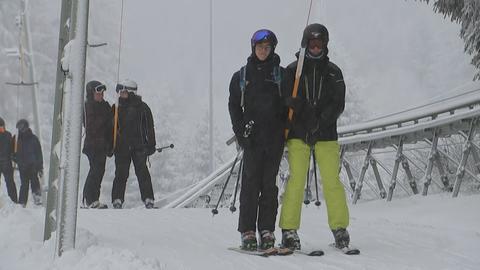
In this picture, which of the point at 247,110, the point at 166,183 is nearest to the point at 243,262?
the point at 247,110

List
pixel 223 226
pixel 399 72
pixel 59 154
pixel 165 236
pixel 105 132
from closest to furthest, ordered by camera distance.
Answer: pixel 59 154 < pixel 165 236 < pixel 223 226 < pixel 105 132 < pixel 399 72

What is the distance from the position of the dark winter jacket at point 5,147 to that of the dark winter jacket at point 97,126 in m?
3.62

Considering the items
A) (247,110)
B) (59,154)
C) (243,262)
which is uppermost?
(247,110)

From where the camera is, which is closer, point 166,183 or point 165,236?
point 165,236

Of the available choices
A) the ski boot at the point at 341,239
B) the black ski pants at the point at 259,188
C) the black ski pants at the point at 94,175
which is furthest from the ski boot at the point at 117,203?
the ski boot at the point at 341,239

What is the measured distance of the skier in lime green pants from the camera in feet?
16.8

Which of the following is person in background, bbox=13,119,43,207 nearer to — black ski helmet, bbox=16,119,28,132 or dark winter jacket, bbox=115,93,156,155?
black ski helmet, bbox=16,119,28,132

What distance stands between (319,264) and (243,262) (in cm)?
51

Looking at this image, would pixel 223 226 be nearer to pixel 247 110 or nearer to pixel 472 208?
pixel 247 110

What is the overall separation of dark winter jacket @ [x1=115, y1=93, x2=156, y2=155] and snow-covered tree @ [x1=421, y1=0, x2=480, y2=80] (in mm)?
4169

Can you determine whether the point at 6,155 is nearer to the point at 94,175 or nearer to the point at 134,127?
the point at 94,175

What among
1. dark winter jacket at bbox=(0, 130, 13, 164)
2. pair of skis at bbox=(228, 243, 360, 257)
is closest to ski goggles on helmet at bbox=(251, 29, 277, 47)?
pair of skis at bbox=(228, 243, 360, 257)

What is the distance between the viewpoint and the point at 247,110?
5117mm

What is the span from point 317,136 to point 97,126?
16.0 feet
